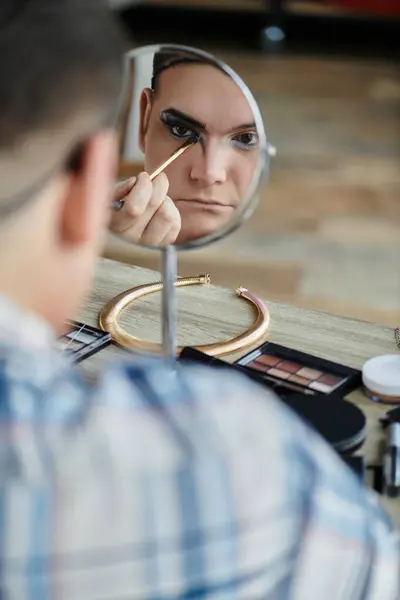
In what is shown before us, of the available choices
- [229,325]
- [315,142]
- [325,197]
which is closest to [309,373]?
[229,325]

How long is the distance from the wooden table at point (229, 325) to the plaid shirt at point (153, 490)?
17.5 inches

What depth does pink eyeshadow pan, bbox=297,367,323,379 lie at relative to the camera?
949 millimetres

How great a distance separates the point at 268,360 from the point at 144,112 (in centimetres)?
26

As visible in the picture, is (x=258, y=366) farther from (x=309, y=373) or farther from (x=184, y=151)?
(x=184, y=151)

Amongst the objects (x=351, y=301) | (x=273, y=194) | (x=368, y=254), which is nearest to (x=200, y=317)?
(x=351, y=301)

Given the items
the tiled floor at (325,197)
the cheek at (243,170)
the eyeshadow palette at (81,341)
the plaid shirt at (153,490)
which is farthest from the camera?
the tiled floor at (325,197)

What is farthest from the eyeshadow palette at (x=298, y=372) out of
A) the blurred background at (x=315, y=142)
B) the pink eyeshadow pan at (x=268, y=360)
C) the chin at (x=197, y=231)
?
the blurred background at (x=315, y=142)

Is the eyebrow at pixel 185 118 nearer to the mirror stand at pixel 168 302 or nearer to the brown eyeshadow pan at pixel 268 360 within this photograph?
the mirror stand at pixel 168 302

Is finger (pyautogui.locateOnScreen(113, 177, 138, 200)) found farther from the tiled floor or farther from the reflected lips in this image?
the tiled floor

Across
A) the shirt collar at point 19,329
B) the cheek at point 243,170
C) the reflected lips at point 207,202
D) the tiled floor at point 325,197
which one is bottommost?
the tiled floor at point 325,197

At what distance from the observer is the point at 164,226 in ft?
3.10

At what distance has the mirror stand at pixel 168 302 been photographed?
0.92 m

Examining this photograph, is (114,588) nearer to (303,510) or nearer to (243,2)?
(303,510)

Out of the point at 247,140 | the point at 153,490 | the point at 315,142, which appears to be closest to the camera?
the point at 153,490
